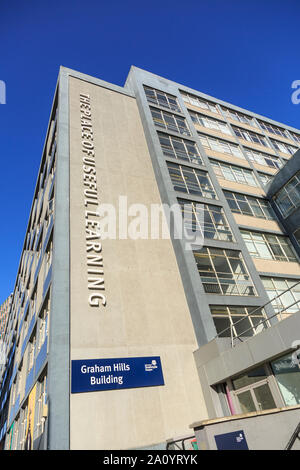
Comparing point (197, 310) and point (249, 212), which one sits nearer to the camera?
point (197, 310)

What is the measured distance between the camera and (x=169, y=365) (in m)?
15.2

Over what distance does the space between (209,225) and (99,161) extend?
400 inches

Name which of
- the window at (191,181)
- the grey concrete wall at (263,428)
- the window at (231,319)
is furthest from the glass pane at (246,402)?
the window at (191,181)

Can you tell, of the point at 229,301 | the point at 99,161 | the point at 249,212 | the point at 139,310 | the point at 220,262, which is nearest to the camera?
the point at 139,310

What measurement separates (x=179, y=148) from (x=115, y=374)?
71.8 ft

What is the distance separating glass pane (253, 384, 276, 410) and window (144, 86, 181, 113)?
2916cm

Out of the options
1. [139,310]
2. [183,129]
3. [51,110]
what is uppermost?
[51,110]

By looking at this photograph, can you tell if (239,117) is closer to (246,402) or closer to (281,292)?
(281,292)

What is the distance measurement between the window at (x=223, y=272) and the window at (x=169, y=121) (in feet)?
50.0

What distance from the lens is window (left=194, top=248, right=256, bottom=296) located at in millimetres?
19469

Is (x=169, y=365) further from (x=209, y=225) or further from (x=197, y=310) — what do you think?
(x=209, y=225)

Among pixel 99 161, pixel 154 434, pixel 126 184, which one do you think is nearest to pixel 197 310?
pixel 154 434

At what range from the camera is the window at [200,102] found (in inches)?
1506

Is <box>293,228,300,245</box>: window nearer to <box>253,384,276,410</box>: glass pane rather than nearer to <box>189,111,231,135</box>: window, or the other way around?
<box>253,384,276,410</box>: glass pane
